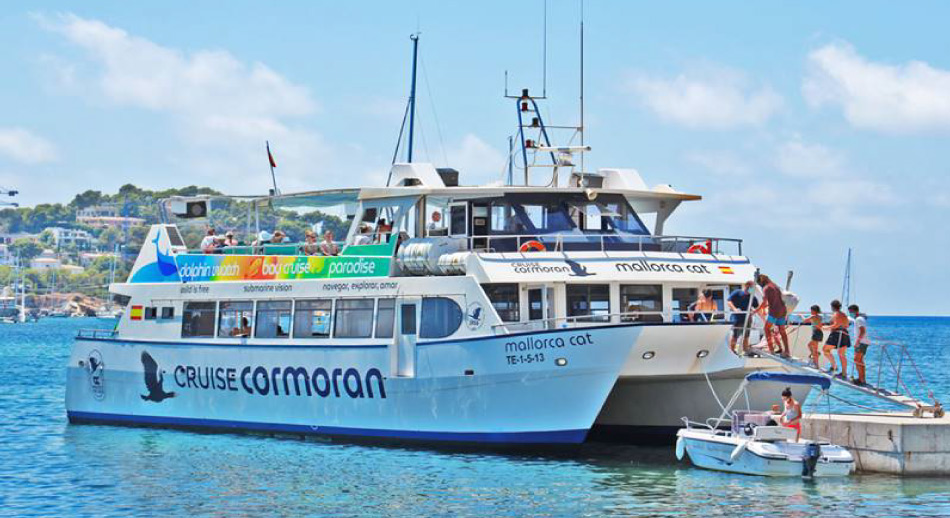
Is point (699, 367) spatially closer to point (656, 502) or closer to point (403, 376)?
point (656, 502)

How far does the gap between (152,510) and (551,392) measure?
661 cm

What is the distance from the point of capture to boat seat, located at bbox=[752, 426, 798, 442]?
22797 mm

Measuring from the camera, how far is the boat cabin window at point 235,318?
28.7 meters

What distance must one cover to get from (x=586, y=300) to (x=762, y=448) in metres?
4.16

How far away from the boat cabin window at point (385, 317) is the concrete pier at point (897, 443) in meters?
7.73

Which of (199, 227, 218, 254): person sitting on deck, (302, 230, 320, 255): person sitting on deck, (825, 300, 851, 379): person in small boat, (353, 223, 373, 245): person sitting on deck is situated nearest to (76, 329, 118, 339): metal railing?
(199, 227, 218, 254): person sitting on deck

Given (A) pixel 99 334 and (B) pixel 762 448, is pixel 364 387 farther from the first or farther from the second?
(A) pixel 99 334

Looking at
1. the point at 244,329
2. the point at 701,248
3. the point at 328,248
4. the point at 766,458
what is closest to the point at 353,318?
the point at 328,248

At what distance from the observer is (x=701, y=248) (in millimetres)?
26344

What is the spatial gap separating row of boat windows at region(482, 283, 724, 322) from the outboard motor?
12.1 feet

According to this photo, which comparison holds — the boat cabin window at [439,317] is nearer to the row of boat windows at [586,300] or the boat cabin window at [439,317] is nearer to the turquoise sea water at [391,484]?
the row of boat windows at [586,300]

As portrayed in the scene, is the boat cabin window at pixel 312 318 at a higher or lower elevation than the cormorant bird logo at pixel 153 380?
higher

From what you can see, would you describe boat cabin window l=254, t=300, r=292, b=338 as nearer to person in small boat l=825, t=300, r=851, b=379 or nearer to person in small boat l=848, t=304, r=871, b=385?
person in small boat l=825, t=300, r=851, b=379

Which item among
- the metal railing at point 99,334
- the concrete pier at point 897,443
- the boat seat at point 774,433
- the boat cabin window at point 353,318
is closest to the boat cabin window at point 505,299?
the boat cabin window at point 353,318
